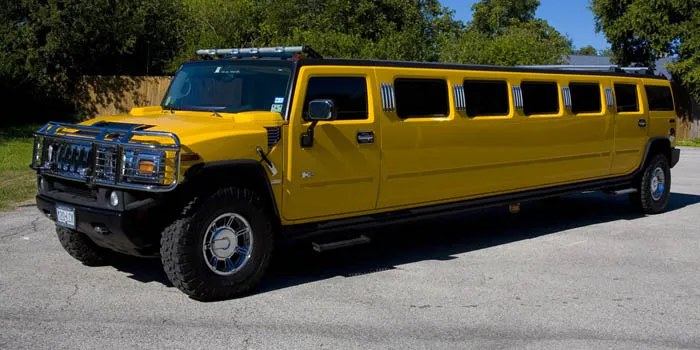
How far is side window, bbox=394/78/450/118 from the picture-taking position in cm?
735

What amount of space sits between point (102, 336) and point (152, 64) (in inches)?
975

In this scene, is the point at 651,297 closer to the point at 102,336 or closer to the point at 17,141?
the point at 102,336

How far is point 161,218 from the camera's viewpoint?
19.5 feet

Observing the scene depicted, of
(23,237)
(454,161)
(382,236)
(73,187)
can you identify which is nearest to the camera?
(73,187)

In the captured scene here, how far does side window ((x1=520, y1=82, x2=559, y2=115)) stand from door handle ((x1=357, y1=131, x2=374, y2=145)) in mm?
2507

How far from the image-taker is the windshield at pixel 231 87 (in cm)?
663

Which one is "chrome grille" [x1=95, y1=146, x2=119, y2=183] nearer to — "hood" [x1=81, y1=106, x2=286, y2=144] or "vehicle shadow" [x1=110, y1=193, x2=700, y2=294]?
"hood" [x1=81, y1=106, x2=286, y2=144]

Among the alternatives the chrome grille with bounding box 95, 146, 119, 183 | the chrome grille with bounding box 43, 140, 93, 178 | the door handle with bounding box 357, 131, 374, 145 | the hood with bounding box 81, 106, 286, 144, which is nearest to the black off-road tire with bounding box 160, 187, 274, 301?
the hood with bounding box 81, 106, 286, 144

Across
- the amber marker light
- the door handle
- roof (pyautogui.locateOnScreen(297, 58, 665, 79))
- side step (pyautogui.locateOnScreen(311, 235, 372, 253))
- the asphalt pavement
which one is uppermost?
roof (pyautogui.locateOnScreen(297, 58, 665, 79))

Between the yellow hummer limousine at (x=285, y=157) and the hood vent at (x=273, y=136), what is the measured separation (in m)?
0.01

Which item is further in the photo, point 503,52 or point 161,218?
point 503,52

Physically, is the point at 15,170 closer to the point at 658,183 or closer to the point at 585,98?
the point at 585,98

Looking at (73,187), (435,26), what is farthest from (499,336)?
(435,26)

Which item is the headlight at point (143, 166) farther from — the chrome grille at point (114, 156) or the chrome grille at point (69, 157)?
the chrome grille at point (69, 157)
